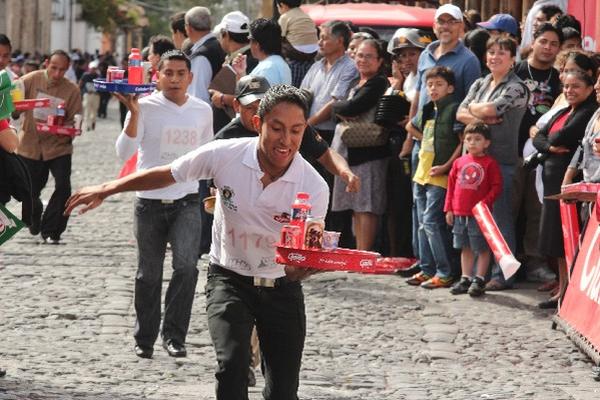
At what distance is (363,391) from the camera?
955cm

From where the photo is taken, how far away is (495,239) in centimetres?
1230

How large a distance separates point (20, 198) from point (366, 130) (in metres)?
6.10

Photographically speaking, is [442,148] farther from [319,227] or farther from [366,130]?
[319,227]

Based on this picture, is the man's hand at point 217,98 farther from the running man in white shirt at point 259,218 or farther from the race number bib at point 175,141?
the running man in white shirt at point 259,218

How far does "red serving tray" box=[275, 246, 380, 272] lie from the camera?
6.68 m

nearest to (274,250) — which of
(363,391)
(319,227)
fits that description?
(319,227)

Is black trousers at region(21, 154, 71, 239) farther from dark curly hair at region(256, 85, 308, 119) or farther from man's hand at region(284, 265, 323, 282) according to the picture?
man's hand at region(284, 265, 323, 282)

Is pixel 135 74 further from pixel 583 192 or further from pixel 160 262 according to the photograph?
pixel 583 192

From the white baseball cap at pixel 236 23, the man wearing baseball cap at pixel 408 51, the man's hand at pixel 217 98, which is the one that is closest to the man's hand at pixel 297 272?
the man's hand at pixel 217 98

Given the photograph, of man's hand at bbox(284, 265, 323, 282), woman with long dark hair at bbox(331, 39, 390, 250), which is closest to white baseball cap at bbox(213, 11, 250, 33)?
woman with long dark hair at bbox(331, 39, 390, 250)

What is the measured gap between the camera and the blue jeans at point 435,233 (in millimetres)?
14180

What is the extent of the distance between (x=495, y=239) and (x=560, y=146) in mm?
953

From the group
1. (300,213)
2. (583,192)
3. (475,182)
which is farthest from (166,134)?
(300,213)

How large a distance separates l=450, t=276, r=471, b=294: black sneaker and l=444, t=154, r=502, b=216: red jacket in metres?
0.57
